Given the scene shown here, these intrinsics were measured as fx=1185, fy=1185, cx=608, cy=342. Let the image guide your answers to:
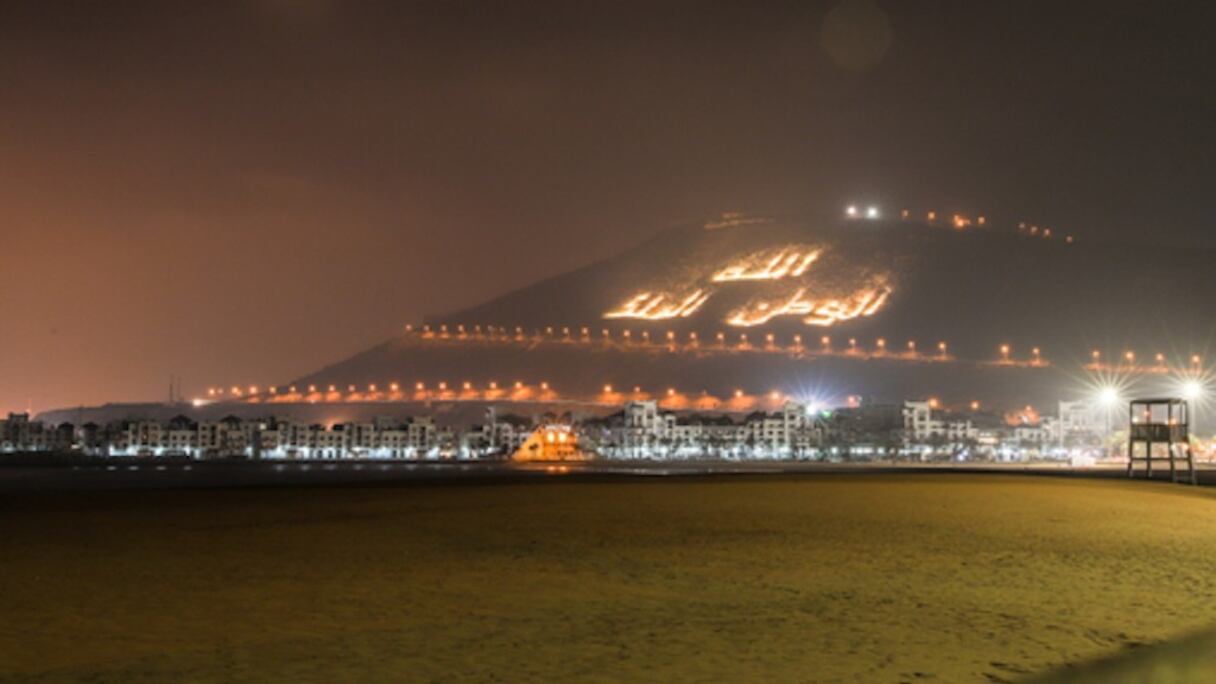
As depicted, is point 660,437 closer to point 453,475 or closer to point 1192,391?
point 1192,391

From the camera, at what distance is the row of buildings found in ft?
309

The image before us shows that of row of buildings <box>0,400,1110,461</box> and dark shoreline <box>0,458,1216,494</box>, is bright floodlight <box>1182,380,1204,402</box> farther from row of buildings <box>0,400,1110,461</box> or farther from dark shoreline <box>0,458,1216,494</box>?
dark shoreline <box>0,458,1216,494</box>

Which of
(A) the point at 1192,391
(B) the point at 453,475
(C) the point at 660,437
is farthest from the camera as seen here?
(C) the point at 660,437

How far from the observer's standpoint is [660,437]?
365 ft

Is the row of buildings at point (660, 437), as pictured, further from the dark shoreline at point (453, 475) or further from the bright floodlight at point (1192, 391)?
the dark shoreline at point (453, 475)

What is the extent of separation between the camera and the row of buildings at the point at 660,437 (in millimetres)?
94250

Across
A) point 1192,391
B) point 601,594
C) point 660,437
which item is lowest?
point 660,437

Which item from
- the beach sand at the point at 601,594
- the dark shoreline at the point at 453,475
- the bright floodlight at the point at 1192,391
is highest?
the bright floodlight at the point at 1192,391

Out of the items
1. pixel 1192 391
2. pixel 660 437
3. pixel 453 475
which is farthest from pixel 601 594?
pixel 660 437

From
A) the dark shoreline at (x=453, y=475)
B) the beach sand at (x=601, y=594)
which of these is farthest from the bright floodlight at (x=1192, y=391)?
the beach sand at (x=601, y=594)

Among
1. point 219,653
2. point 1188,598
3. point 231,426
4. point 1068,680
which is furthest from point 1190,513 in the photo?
point 231,426

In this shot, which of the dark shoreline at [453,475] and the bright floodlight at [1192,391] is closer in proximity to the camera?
the dark shoreline at [453,475]

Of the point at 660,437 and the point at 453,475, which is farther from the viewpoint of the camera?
the point at 660,437

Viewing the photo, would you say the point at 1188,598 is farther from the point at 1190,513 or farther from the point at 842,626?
the point at 1190,513
